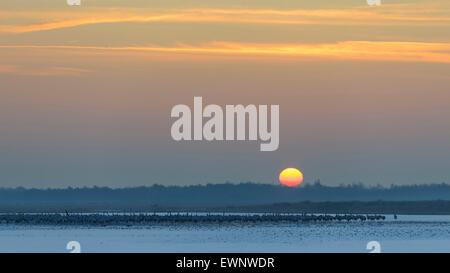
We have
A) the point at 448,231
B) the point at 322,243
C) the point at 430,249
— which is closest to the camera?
the point at 430,249

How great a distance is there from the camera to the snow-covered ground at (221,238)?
60.7 meters

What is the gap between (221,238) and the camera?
70.9 m

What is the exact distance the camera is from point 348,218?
112125 mm

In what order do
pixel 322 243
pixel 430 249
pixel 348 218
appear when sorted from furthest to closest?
pixel 348 218 → pixel 322 243 → pixel 430 249

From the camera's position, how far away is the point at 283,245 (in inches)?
2494

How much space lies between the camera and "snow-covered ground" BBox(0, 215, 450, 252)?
60.7 m
